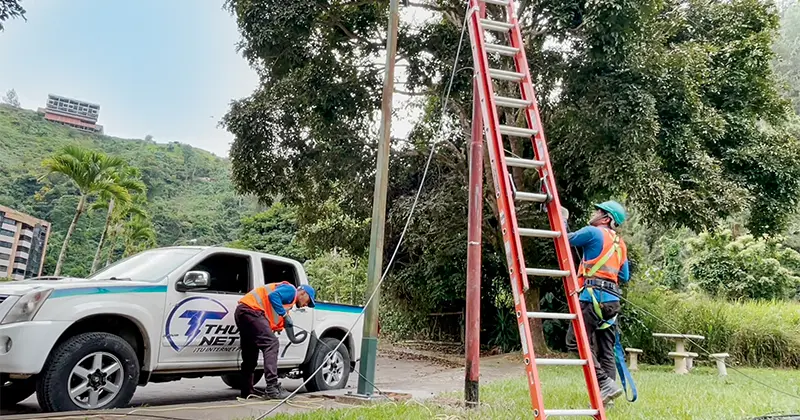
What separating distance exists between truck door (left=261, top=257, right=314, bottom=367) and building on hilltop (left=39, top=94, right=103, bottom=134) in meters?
43.8

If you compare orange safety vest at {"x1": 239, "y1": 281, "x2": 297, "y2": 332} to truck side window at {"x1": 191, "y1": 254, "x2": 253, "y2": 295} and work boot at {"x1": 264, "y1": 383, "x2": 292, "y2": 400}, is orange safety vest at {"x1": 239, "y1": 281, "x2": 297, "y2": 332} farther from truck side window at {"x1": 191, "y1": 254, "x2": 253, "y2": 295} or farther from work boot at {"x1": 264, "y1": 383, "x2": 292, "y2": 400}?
work boot at {"x1": 264, "y1": 383, "x2": 292, "y2": 400}

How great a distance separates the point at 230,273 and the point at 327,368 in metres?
1.85

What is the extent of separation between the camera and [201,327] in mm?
6363

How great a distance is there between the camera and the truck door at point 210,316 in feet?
19.9

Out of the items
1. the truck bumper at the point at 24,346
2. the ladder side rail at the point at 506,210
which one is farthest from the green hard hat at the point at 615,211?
the truck bumper at the point at 24,346

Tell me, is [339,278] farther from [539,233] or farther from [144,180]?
[144,180]

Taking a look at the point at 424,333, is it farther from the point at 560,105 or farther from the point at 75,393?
the point at 75,393

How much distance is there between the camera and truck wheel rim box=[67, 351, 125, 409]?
17.0 feet

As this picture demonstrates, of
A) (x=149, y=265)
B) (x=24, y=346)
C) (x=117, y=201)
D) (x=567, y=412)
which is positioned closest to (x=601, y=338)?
(x=567, y=412)

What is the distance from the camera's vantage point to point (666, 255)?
2909cm

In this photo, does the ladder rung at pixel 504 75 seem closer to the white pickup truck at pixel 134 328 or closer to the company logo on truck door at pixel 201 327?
the white pickup truck at pixel 134 328

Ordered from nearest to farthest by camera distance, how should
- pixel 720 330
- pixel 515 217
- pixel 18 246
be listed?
pixel 515 217 < pixel 720 330 < pixel 18 246

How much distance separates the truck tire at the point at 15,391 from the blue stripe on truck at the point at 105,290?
38.6 inches

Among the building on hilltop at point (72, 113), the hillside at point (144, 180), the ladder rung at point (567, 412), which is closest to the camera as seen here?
the ladder rung at point (567, 412)
